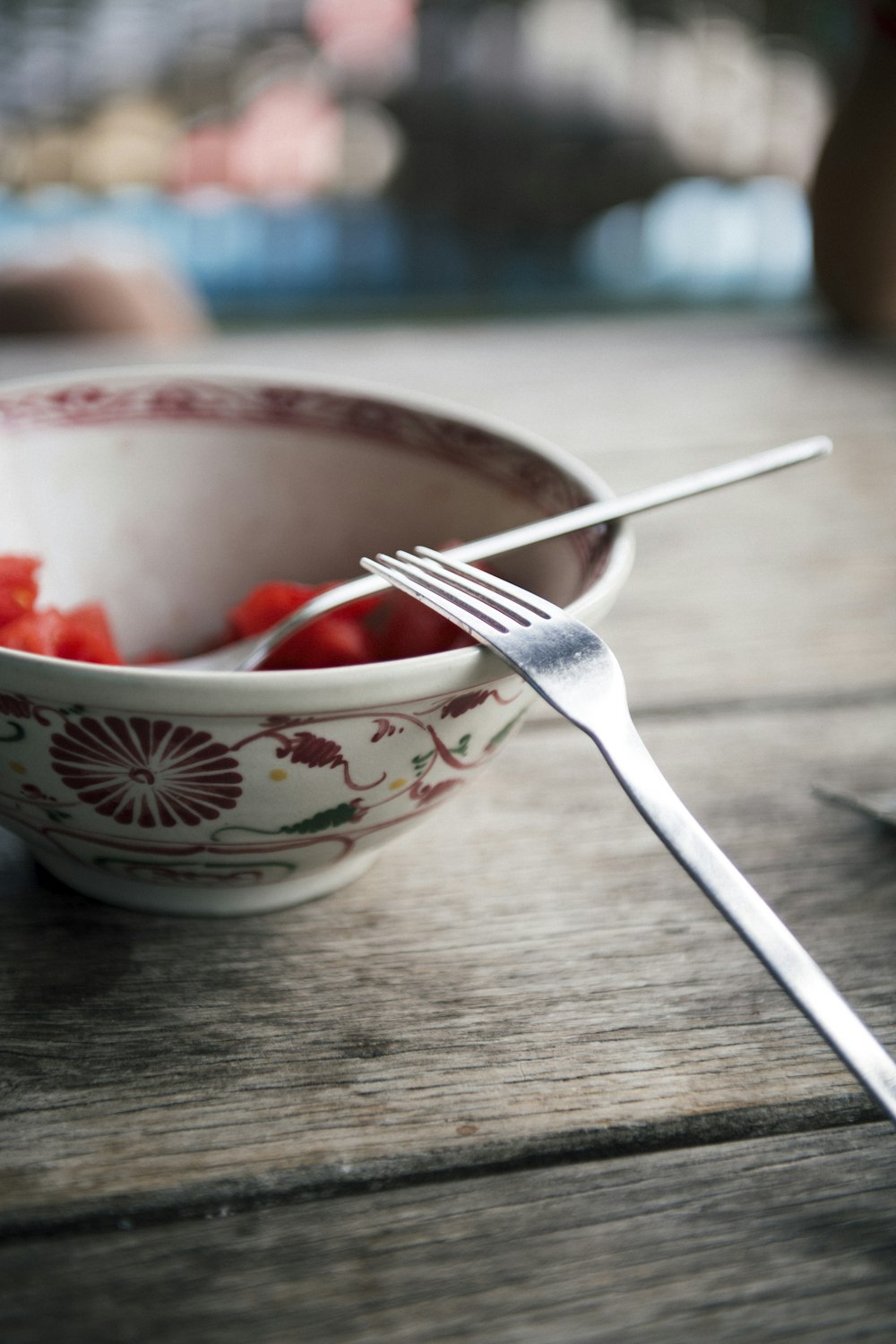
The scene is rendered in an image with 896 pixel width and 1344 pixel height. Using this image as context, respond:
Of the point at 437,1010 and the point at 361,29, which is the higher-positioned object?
the point at 361,29

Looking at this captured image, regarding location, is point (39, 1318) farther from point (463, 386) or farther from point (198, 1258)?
point (463, 386)

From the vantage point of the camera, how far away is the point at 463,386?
0.91m

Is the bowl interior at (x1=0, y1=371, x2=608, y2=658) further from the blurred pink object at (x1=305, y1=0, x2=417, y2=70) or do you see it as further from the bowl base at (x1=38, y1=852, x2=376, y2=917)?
the blurred pink object at (x1=305, y1=0, x2=417, y2=70)

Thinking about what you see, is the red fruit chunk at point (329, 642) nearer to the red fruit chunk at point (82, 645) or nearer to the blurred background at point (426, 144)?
the red fruit chunk at point (82, 645)

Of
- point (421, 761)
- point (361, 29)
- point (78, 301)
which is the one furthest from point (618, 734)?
point (361, 29)

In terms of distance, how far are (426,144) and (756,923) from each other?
112 inches

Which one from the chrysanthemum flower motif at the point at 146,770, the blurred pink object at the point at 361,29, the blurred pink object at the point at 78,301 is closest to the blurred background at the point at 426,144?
the blurred pink object at the point at 361,29

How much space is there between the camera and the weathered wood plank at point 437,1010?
0.29 m

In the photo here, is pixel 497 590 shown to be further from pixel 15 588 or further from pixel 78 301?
pixel 78 301

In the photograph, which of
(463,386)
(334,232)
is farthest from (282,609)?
(334,232)

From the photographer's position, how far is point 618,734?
0.30 m

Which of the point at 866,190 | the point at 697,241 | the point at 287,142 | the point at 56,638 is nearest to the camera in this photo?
the point at 56,638

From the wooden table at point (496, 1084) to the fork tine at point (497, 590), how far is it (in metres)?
0.11

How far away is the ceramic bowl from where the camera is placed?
298 millimetres
